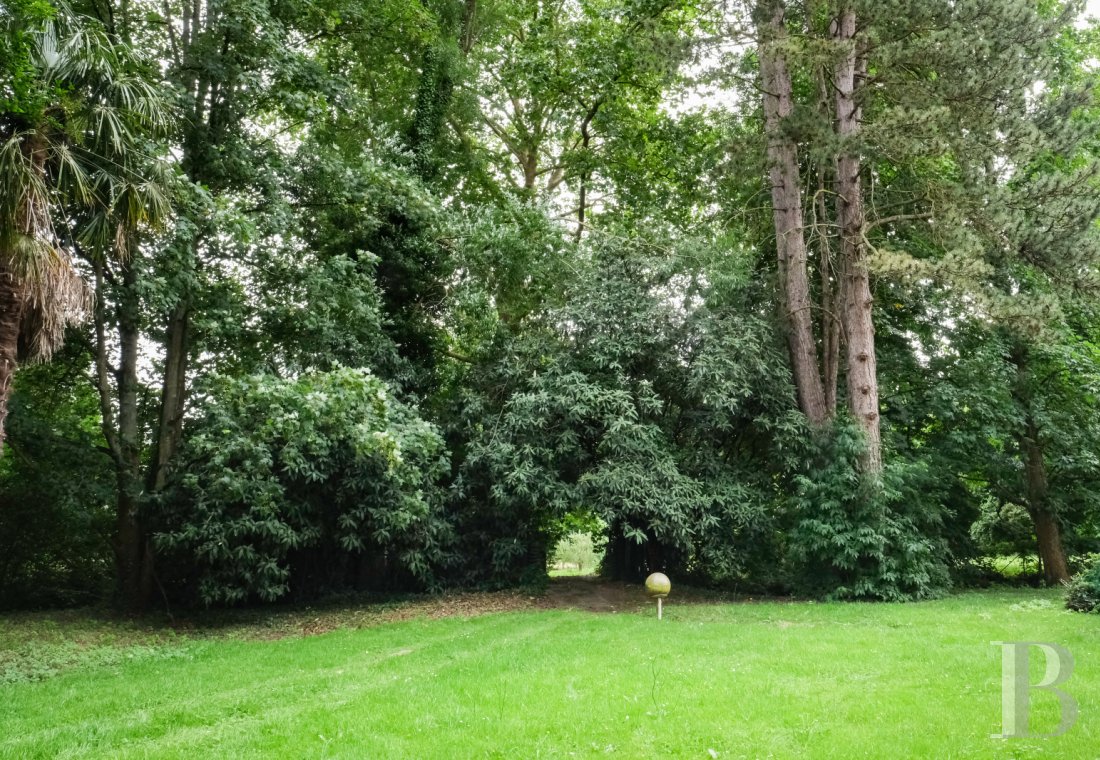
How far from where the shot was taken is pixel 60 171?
8336 mm

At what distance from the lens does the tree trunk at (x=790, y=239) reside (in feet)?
49.6

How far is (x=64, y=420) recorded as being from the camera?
14.4 metres

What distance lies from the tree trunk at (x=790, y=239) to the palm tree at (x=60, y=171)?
11.4 m

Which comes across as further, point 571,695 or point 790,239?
point 790,239

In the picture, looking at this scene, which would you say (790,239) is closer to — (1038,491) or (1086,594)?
(1038,491)

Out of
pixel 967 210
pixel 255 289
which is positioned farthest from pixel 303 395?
pixel 967 210

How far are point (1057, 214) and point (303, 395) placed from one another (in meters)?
12.9

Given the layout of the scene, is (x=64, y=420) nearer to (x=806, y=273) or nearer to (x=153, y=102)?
(x=153, y=102)

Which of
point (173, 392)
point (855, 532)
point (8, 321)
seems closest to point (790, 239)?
point (855, 532)

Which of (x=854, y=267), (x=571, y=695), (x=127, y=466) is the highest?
(x=854, y=267)

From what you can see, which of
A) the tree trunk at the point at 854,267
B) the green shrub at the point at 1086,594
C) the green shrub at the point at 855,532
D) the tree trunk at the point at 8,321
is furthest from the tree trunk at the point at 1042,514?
the tree trunk at the point at 8,321

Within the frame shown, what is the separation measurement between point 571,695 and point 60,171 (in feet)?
26.4

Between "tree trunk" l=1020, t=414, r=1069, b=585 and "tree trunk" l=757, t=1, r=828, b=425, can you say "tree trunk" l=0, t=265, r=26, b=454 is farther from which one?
"tree trunk" l=1020, t=414, r=1069, b=585

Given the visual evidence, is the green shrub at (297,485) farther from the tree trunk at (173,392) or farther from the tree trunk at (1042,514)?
the tree trunk at (1042,514)
